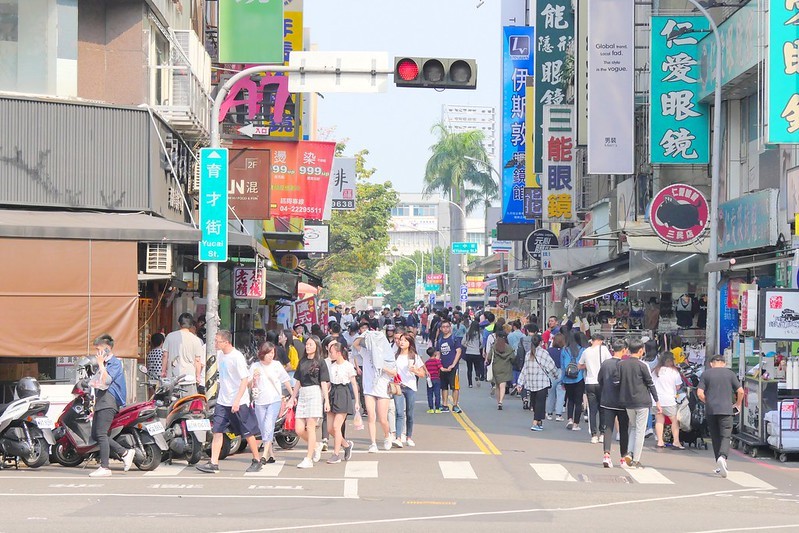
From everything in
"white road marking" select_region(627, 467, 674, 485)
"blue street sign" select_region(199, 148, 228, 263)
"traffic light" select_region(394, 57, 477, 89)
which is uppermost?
"traffic light" select_region(394, 57, 477, 89)

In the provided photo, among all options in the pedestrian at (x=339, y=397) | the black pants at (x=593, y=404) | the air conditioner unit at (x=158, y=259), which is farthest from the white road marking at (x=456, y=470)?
the air conditioner unit at (x=158, y=259)

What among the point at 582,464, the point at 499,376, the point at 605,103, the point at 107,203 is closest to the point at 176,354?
the point at 107,203

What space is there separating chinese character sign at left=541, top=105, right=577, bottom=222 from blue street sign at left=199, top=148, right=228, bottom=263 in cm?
2089

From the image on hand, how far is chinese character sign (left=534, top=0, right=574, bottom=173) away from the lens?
40.7 m

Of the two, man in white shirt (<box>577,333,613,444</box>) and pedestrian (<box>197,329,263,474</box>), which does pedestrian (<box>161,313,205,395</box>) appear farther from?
man in white shirt (<box>577,333,613,444</box>)

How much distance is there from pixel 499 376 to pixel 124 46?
33.0ft

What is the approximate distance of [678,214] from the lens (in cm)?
2495

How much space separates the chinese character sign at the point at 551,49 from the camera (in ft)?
134

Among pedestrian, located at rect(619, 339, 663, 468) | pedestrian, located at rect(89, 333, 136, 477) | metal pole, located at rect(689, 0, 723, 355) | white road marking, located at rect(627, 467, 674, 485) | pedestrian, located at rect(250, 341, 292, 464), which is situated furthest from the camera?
metal pole, located at rect(689, 0, 723, 355)

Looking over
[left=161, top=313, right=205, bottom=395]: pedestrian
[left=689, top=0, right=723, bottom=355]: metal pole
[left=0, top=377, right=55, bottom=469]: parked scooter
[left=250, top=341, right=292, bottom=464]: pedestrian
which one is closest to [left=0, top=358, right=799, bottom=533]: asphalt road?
[left=0, top=377, right=55, bottom=469]: parked scooter

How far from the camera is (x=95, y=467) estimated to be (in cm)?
1661

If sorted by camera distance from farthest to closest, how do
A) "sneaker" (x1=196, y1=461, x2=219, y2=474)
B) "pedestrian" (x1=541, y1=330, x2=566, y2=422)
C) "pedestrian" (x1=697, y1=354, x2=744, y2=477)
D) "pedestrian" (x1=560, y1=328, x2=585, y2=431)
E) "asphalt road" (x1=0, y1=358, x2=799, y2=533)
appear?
"pedestrian" (x1=541, y1=330, x2=566, y2=422), "pedestrian" (x1=560, y1=328, x2=585, y2=431), "pedestrian" (x1=697, y1=354, x2=744, y2=477), "sneaker" (x1=196, y1=461, x2=219, y2=474), "asphalt road" (x1=0, y1=358, x2=799, y2=533)

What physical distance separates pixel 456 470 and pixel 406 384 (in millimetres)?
3431

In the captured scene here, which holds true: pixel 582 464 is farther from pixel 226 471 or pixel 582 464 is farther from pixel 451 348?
pixel 451 348
